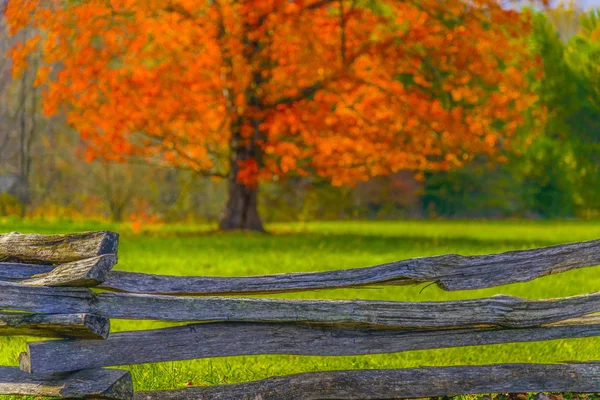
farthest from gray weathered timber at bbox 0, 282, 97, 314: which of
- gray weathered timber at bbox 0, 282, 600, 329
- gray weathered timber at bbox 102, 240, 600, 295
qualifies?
gray weathered timber at bbox 102, 240, 600, 295

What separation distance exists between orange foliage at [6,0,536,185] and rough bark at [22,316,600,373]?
12.7 metres

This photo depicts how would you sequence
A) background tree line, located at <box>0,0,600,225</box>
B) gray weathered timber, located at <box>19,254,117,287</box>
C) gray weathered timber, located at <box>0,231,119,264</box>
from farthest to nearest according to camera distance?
background tree line, located at <box>0,0,600,225</box>
gray weathered timber, located at <box>0,231,119,264</box>
gray weathered timber, located at <box>19,254,117,287</box>

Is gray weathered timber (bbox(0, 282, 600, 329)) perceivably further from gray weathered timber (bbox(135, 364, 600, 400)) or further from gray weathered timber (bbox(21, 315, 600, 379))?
gray weathered timber (bbox(135, 364, 600, 400))

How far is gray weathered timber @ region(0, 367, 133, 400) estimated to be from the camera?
4176 millimetres

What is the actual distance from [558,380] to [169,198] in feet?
64.1

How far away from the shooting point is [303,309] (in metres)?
4.49

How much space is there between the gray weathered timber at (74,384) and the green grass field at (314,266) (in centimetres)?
110

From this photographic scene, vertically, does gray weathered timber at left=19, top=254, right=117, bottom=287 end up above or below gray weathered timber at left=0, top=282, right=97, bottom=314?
above

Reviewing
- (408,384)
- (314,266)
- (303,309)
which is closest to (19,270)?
(303,309)

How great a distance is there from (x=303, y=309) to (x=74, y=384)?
1.25m

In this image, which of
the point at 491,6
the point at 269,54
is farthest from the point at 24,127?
the point at 491,6

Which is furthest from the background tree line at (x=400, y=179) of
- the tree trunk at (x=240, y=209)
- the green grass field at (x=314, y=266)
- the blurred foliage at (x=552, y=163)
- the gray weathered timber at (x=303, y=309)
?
the gray weathered timber at (x=303, y=309)

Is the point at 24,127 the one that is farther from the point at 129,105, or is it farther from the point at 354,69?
the point at 354,69

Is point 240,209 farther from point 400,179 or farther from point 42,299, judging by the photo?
point 42,299
